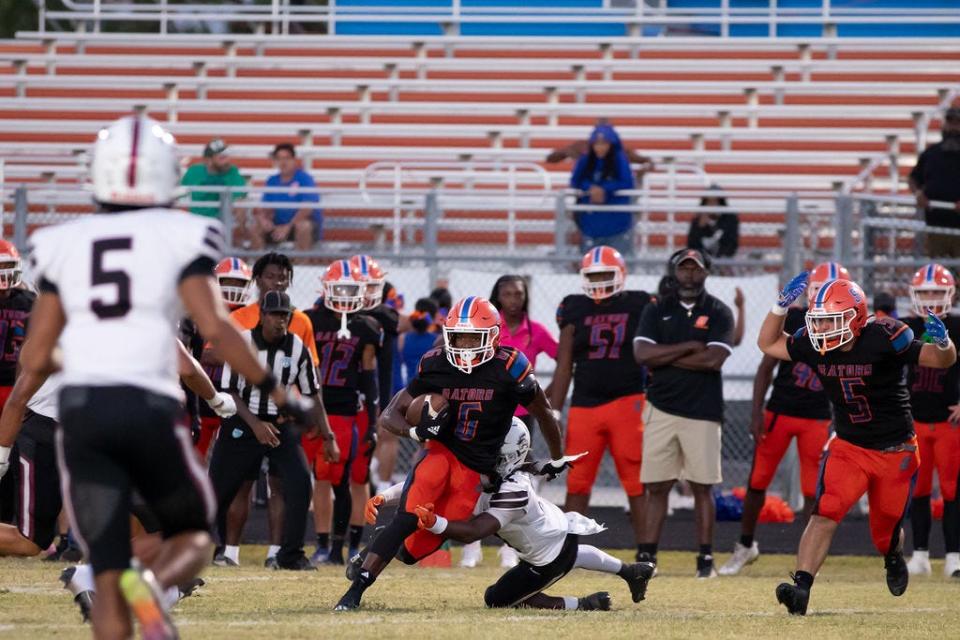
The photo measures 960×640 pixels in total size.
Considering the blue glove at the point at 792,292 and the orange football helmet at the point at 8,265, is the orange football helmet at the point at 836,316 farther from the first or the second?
the orange football helmet at the point at 8,265

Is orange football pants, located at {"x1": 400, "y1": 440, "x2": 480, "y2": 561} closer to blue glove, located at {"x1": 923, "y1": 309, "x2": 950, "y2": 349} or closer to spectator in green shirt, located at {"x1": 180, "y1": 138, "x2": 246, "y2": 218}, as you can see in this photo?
blue glove, located at {"x1": 923, "y1": 309, "x2": 950, "y2": 349}

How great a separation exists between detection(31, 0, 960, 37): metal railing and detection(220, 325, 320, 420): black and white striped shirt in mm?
10012

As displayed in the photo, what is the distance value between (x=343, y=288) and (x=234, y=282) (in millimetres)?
673

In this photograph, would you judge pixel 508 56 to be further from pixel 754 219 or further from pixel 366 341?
pixel 366 341

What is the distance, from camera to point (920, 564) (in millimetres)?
10211

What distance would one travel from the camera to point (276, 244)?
13242mm

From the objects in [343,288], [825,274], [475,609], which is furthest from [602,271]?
[475,609]

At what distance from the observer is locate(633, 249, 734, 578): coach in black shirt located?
989 centimetres

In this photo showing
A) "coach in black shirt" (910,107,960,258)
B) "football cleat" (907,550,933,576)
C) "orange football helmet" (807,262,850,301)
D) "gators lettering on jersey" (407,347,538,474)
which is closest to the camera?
"gators lettering on jersey" (407,347,538,474)

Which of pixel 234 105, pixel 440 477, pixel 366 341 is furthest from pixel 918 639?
pixel 234 105

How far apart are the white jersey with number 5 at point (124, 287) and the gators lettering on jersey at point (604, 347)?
19.1 feet

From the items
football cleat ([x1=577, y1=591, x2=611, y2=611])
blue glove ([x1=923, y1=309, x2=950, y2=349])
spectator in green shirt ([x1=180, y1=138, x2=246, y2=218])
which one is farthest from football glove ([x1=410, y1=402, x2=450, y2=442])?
spectator in green shirt ([x1=180, y1=138, x2=246, y2=218])

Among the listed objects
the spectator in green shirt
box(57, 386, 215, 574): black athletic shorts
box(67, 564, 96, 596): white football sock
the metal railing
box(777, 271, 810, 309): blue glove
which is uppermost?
the metal railing

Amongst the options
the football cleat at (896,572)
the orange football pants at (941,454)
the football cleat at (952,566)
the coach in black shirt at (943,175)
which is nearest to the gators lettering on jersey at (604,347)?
the orange football pants at (941,454)
